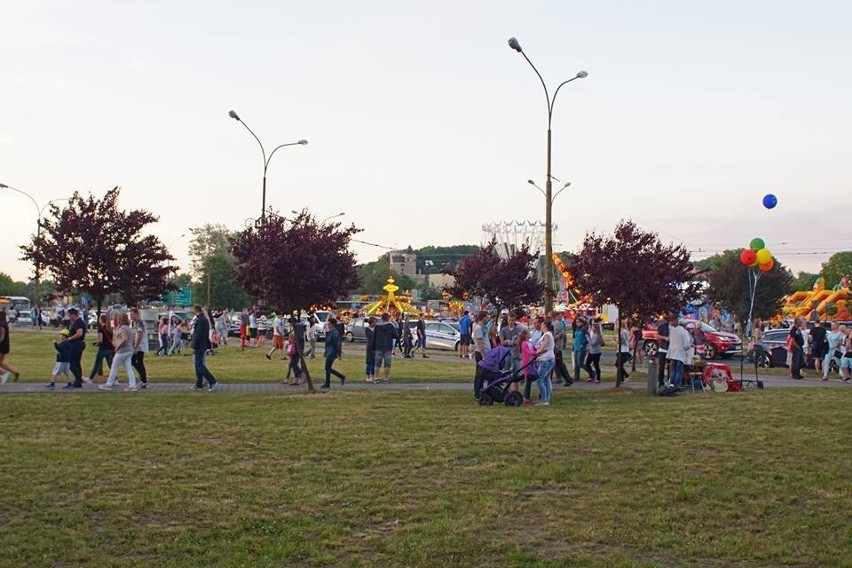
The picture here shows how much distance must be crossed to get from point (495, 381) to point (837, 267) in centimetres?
11507

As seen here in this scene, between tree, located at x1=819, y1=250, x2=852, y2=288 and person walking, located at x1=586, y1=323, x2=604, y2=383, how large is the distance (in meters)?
102

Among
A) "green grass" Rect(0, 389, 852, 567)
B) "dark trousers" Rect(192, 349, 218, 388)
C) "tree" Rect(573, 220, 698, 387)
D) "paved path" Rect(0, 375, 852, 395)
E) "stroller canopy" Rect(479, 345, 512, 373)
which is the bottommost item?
"green grass" Rect(0, 389, 852, 567)

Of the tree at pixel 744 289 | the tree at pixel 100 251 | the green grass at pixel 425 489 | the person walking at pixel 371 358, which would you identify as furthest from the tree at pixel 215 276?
the green grass at pixel 425 489

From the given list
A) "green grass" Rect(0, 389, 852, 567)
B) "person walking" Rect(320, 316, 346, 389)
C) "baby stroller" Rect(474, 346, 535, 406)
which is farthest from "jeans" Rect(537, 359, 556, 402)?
"person walking" Rect(320, 316, 346, 389)

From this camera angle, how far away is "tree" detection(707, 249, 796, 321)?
2142 inches

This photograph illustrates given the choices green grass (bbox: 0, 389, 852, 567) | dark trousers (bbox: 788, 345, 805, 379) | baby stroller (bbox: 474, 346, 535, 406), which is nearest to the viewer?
green grass (bbox: 0, 389, 852, 567)

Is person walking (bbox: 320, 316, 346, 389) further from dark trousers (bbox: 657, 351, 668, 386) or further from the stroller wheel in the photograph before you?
dark trousers (bbox: 657, 351, 668, 386)

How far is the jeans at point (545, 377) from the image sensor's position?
17.2m

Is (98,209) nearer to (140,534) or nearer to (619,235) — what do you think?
(619,235)

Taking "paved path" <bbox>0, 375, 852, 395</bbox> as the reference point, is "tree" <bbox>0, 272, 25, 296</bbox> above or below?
above

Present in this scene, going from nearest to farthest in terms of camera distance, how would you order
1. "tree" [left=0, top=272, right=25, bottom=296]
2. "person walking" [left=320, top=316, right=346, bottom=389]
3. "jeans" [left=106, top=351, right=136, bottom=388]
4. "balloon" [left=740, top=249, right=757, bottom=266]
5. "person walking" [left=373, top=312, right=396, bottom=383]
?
"jeans" [left=106, top=351, right=136, bottom=388]
"person walking" [left=320, top=316, right=346, bottom=389]
"person walking" [left=373, top=312, right=396, bottom=383]
"balloon" [left=740, top=249, right=757, bottom=266]
"tree" [left=0, top=272, right=25, bottom=296]

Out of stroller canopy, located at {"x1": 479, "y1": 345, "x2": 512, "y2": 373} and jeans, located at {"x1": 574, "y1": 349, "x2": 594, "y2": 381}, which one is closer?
stroller canopy, located at {"x1": 479, "y1": 345, "x2": 512, "y2": 373}

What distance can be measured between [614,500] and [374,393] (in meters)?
9.63

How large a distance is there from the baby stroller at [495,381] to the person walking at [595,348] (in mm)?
6609
